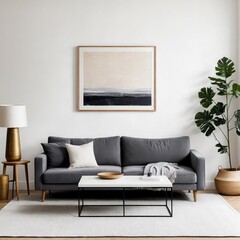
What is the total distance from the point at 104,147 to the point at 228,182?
1.77 metres


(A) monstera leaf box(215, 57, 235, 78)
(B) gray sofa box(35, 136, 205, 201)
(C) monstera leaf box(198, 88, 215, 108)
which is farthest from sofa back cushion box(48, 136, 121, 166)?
(A) monstera leaf box(215, 57, 235, 78)

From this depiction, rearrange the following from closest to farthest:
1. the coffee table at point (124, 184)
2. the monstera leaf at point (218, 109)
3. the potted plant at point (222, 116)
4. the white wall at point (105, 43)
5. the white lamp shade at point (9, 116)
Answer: the coffee table at point (124, 184), the white lamp shade at point (9, 116), the potted plant at point (222, 116), the monstera leaf at point (218, 109), the white wall at point (105, 43)

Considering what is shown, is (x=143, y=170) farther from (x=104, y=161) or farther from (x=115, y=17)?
(x=115, y=17)

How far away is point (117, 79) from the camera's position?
6.89m

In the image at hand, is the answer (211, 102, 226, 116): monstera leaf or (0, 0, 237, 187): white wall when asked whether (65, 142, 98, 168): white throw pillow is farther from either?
(211, 102, 226, 116): monstera leaf

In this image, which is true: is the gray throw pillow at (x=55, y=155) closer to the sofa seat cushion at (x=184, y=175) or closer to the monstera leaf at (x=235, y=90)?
the sofa seat cushion at (x=184, y=175)

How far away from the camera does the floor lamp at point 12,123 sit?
6164mm

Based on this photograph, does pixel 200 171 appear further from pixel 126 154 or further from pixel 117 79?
pixel 117 79

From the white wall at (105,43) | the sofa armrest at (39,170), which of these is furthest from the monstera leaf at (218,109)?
the sofa armrest at (39,170)

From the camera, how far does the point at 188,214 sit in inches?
210

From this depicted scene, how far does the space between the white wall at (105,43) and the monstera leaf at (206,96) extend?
0.83 ft

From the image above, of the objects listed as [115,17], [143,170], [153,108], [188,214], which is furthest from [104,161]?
[115,17]

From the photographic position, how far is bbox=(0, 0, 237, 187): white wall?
6.86 m

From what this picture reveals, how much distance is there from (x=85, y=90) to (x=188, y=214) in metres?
2.52
